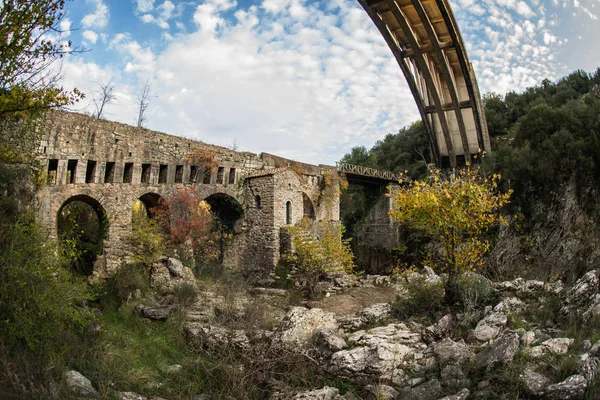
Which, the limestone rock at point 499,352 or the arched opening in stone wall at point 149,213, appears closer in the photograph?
the limestone rock at point 499,352

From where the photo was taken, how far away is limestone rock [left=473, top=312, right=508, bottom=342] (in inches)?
295

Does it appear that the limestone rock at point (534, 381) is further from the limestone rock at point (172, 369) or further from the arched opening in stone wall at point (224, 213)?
the arched opening in stone wall at point (224, 213)

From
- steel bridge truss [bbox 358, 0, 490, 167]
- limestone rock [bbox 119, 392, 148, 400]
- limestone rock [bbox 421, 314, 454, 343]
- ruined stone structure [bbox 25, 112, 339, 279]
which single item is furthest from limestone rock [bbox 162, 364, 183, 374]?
steel bridge truss [bbox 358, 0, 490, 167]

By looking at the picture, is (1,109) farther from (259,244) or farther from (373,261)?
(373,261)

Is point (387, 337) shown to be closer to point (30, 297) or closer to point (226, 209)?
point (30, 297)

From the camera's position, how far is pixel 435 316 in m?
9.44

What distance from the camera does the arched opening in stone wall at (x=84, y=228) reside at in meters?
13.3

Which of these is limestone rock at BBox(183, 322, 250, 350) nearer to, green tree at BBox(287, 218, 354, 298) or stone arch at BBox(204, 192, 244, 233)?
green tree at BBox(287, 218, 354, 298)

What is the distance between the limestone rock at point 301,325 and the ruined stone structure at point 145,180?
6756mm

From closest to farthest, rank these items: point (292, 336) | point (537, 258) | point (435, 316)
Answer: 1. point (292, 336)
2. point (435, 316)
3. point (537, 258)

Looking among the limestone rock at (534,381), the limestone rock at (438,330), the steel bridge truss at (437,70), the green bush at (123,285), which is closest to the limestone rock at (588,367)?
the limestone rock at (534,381)

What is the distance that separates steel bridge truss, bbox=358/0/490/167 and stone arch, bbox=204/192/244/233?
38.8 ft

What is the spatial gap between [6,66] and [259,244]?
11.1 meters

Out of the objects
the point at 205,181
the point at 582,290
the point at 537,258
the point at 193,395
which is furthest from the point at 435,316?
the point at 205,181
